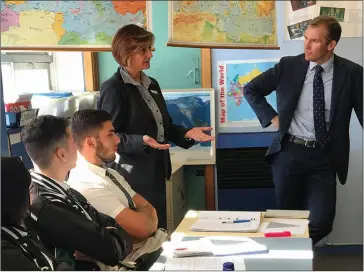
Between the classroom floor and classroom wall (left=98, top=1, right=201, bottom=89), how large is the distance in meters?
1.39

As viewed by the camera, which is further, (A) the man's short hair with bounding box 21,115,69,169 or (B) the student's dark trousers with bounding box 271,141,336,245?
(B) the student's dark trousers with bounding box 271,141,336,245

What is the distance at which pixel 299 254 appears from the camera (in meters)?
1.31

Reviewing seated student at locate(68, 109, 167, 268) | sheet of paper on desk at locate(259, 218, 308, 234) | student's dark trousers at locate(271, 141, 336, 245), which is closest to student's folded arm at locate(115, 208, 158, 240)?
seated student at locate(68, 109, 167, 268)

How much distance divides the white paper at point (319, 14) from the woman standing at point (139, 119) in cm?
105

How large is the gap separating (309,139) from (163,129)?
0.71m

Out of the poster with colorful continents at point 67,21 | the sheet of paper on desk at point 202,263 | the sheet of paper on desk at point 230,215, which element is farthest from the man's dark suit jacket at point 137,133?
the sheet of paper on desk at point 202,263

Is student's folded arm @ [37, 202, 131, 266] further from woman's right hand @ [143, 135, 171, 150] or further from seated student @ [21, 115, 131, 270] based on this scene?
woman's right hand @ [143, 135, 171, 150]

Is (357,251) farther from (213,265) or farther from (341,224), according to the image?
(213,265)

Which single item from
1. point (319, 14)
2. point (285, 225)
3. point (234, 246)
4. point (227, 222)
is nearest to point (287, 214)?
point (285, 225)

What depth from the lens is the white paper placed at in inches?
105

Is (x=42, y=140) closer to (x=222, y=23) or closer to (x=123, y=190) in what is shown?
(x=123, y=190)

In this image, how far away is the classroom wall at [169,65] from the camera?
3.15m

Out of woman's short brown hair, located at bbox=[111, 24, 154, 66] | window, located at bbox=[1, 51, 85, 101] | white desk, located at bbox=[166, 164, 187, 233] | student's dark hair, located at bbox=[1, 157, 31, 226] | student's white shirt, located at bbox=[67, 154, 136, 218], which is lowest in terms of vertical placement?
white desk, located at bbox=[166, 164, 187, 233]

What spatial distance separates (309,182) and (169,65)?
4.39ft
